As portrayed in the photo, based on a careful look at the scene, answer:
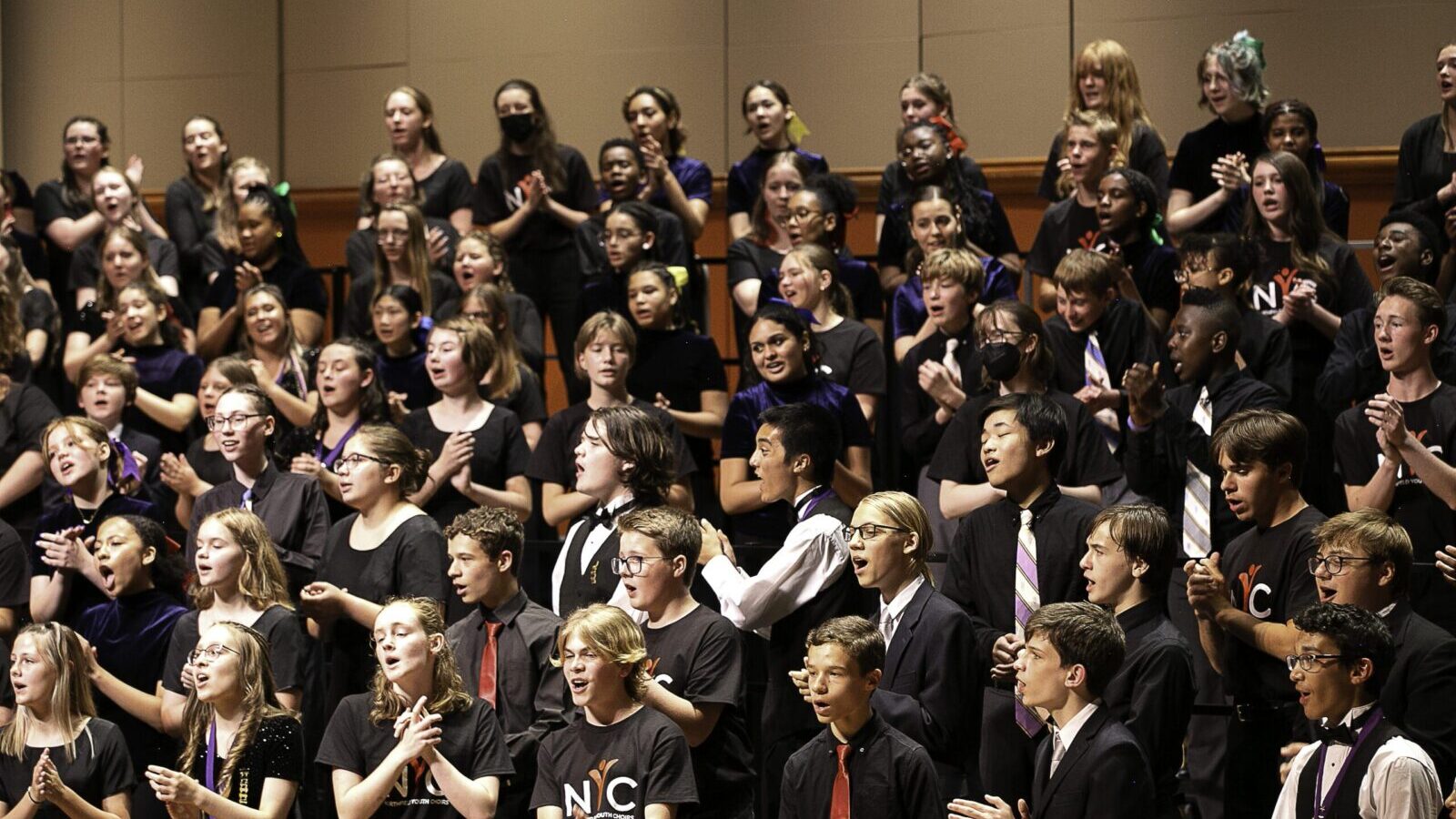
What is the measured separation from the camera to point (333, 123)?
1178cm

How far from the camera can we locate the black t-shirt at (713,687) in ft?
17.0

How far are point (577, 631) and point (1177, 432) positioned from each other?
229cm

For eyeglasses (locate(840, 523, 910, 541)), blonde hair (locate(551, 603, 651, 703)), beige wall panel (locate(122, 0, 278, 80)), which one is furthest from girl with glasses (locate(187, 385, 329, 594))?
beige wall panel (locate(122, 0, 278, 80))

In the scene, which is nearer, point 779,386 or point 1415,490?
point 1415,490

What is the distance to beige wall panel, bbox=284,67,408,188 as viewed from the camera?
38.4 ft

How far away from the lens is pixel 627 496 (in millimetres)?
5840

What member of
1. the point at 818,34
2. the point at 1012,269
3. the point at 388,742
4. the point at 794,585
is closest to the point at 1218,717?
the point at 794,585

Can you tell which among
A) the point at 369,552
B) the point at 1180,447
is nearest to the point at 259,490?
the point at 369,552

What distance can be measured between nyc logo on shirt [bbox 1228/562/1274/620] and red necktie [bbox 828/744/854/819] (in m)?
1.27

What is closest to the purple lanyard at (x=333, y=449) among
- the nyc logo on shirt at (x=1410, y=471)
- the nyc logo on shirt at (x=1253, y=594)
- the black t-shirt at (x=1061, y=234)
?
the black t-shirt at (x=1061, y=234)

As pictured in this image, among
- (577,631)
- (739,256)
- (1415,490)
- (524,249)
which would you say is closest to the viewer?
(577,631)

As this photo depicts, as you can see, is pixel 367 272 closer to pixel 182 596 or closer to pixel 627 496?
pixel 182 596

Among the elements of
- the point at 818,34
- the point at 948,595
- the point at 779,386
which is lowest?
the point at 948,595

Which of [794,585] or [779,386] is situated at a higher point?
[779,386]
